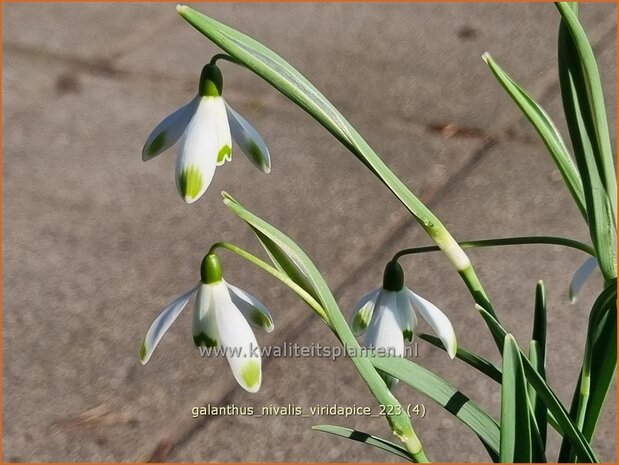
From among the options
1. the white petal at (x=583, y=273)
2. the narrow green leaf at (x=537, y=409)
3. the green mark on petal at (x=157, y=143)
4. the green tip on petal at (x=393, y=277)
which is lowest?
the narrow green leaf at (x=537, y=409)

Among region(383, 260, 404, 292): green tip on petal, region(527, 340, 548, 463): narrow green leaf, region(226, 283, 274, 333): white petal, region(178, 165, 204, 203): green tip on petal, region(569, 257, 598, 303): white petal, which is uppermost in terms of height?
region(178, 165, 204, 203): green tip on petal

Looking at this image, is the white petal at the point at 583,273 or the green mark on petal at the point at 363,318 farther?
the white petal at the point at 583,273

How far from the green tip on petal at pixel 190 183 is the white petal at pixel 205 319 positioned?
0.36ft

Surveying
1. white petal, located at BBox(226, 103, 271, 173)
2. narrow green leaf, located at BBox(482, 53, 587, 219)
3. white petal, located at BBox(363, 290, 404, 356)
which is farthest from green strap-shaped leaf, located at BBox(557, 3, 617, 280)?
white petal, located at BBox(226, 103, 271, 173)

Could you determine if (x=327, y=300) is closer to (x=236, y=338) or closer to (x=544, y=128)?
(x=236, y=338)

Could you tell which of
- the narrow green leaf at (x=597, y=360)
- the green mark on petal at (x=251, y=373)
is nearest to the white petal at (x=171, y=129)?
the green mark on petal at (x=251, y=373)

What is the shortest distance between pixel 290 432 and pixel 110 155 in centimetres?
147

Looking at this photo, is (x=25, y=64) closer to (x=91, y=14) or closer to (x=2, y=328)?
(x=91, y=14)

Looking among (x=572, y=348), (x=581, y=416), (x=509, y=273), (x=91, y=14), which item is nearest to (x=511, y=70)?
(x=509, y=273)

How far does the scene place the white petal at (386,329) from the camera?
1.15m

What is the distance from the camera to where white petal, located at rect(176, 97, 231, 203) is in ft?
3.23

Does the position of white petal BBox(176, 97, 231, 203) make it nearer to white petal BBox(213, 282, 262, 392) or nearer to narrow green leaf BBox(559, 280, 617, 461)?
white petal BBox(213, 282, 262, 392)

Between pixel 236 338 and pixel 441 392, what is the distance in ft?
1.03

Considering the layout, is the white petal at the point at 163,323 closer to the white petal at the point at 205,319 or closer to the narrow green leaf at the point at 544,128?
the white petal at the point at 205,319
